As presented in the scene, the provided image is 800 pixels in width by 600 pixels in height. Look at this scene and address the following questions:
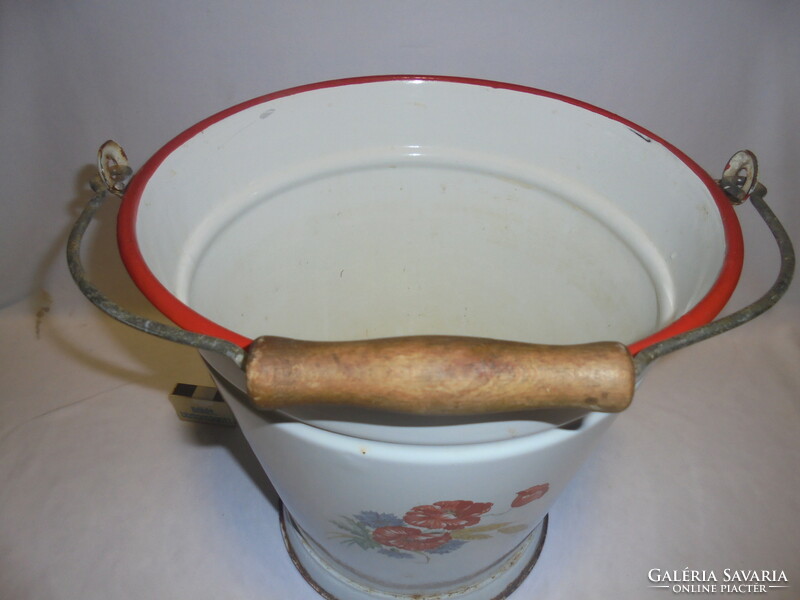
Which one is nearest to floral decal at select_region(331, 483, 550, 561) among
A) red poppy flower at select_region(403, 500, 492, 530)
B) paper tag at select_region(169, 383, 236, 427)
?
red poppy flower at select_region(403, 500, 492, 530)

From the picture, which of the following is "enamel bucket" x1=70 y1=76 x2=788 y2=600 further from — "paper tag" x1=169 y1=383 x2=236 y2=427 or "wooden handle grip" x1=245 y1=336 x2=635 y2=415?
"paper tag" x1=169 y1=383 x2=236 y2=427

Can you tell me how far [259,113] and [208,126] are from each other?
0.15ft

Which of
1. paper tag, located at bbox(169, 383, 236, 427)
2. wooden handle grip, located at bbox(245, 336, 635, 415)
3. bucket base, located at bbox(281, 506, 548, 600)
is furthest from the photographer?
paper tag, located at bbox(169, 383, 236, 427)

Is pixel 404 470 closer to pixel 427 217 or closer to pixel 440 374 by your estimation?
pixel 440 374

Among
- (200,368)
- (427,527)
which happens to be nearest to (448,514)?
(427,527)

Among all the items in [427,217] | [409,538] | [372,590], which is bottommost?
[372,590]

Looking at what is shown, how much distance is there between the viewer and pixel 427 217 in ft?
1.88

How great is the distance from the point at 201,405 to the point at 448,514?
361 millimetres

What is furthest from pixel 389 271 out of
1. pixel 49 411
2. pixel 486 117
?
pixel 49 411

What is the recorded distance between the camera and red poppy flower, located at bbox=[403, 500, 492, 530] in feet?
1.21

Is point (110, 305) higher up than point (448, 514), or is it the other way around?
A: point (110, 305)

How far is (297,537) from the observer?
563 millimetres

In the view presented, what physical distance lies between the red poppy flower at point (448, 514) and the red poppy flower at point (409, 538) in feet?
0.04

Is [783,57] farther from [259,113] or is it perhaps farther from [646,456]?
[259,113]
